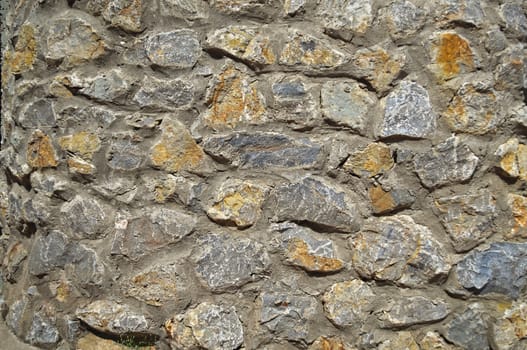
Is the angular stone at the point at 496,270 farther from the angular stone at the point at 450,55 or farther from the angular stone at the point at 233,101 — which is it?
the angular stone at the point at 233,101

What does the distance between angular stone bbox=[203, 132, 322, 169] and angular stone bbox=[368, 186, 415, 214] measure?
268mm

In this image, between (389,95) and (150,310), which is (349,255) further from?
(150,310)

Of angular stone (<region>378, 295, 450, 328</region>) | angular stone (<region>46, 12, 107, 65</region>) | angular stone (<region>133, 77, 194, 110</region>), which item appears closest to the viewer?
angular stone (<region>378, 295, 450, 328</region>)

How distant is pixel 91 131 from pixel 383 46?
3.65 feet

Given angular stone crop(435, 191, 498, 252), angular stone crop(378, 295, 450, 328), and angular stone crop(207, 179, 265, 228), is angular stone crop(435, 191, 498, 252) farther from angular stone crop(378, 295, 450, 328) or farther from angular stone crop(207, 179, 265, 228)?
angular stone crop(207, 179, 265, 228)

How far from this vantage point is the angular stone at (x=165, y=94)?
2.27 m

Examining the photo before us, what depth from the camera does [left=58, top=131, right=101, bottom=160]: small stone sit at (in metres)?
2.34

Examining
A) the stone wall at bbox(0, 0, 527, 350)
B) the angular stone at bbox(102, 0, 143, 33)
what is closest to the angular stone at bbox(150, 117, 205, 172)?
the stone wall at bbox(0, 0, 527, 350)

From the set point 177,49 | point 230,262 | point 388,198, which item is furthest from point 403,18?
point 230,262

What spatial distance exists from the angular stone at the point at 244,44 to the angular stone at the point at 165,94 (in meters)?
0.18

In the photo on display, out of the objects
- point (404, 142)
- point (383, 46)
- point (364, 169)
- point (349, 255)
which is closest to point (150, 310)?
point (349, 255)

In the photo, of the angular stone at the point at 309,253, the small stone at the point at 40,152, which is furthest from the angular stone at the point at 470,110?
the small stone at the point at 40,152

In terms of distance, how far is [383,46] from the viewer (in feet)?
7.28

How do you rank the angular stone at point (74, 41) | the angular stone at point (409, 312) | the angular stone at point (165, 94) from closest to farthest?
the angular stone at point (409, 312), the angular stone at point (165, 94), the angular stone at point (74, 41)
